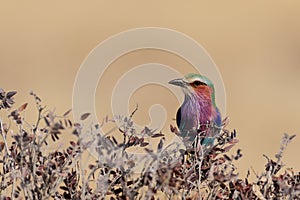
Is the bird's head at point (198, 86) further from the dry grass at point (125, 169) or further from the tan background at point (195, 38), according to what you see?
the tan background at point (195, 38)

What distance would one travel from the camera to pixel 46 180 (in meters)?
1.28

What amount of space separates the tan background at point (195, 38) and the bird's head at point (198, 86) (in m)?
1.60

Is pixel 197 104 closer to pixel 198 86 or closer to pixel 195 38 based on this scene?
pixel 198 86

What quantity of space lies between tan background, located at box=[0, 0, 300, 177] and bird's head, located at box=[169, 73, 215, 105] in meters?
1.60

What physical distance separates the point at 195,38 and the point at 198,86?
5.83ft

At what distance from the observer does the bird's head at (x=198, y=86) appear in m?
1.86

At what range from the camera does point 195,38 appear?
143 inches

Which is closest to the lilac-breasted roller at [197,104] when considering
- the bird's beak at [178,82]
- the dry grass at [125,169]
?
the bird's beak at [178,82]

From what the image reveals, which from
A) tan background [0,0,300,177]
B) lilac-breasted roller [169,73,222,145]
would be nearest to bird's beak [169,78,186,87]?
lilac-breasted roller [169,73,222,145]

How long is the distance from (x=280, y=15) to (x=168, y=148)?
240 cm

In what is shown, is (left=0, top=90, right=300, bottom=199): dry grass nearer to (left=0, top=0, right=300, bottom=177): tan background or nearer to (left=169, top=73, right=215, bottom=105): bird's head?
(left=169, top=73, right=215, bottom=105): bird's head

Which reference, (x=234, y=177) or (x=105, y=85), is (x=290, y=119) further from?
(x=234, y=177)

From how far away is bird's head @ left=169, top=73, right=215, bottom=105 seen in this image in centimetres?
186

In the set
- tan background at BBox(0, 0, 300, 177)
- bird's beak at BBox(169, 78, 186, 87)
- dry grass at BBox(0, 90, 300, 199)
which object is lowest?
dry grass at BBox(0, 90, 300, 199)
